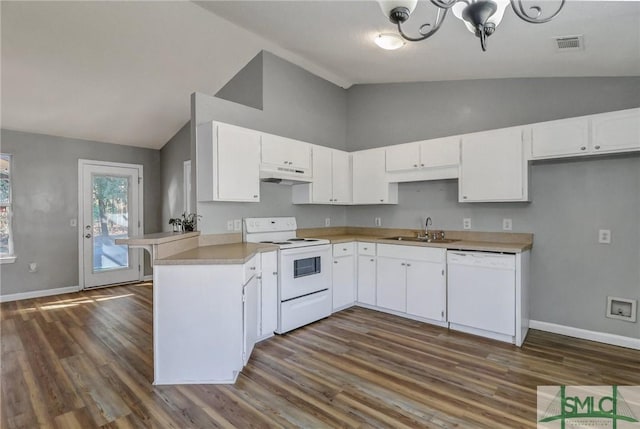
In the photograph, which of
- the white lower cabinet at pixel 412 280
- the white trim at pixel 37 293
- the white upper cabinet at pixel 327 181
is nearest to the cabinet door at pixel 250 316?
the white upper cabinet at pixel 327 181

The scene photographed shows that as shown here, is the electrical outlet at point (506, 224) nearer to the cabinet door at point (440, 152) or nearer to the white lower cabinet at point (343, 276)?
the cabinet door at point (440, 152)

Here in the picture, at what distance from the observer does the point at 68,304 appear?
4254 mm

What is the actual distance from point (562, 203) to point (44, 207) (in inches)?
255

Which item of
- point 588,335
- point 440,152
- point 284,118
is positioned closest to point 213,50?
point 284,118

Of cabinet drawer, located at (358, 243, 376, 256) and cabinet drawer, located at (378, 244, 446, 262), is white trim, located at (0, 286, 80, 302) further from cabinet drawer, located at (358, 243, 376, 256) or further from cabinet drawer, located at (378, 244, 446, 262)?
cabinet drawer, located at (378, 244, 446, 262)

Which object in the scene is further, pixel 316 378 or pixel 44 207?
pixel 44 207

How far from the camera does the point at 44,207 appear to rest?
464 centimetres

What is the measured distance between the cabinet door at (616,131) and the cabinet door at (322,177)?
8.50 feet

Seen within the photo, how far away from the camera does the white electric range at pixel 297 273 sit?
3.15 meters

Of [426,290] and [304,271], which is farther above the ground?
[304,271]

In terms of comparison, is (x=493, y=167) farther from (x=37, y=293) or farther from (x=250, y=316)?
(x=37, y=293)

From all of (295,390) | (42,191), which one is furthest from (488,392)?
(42,191)

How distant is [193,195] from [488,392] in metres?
2.93

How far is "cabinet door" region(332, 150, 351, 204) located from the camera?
420 centimetres
